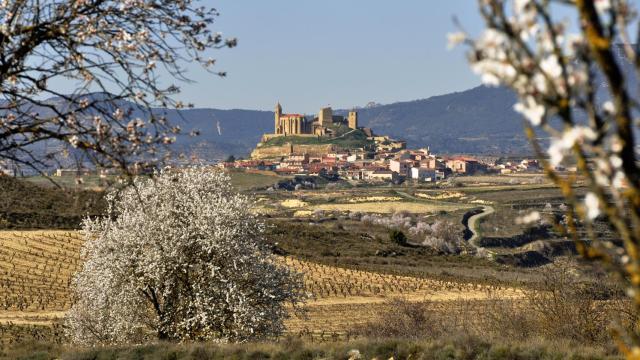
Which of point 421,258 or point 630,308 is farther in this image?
point 421,258

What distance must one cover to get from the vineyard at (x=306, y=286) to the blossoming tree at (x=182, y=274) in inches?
482

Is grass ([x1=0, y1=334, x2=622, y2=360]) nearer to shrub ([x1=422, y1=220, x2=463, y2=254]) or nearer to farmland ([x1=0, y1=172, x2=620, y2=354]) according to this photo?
farmland ([x1=0, y1=172, x2=620, y2=354])

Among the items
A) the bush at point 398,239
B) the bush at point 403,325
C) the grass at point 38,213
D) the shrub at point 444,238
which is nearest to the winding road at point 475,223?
the shrub at point 444,238

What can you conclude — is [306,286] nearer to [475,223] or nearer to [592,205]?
[592,205]

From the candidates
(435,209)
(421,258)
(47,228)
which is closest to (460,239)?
(421,258)

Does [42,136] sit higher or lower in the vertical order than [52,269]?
higher

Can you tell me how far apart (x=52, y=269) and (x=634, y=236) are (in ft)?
182

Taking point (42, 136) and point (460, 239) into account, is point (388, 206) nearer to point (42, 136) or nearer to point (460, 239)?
point (460, 239)

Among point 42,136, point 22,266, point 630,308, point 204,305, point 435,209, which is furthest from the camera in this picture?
point 435,209

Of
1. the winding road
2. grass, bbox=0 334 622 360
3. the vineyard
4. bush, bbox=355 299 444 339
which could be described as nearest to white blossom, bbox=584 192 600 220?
grass, bbox=0 334 622 360

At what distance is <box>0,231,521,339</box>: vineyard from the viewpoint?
42.2 m

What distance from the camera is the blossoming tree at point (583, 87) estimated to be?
11.5 ft

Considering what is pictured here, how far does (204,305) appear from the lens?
22375mm

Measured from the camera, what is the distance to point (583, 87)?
3551mm
